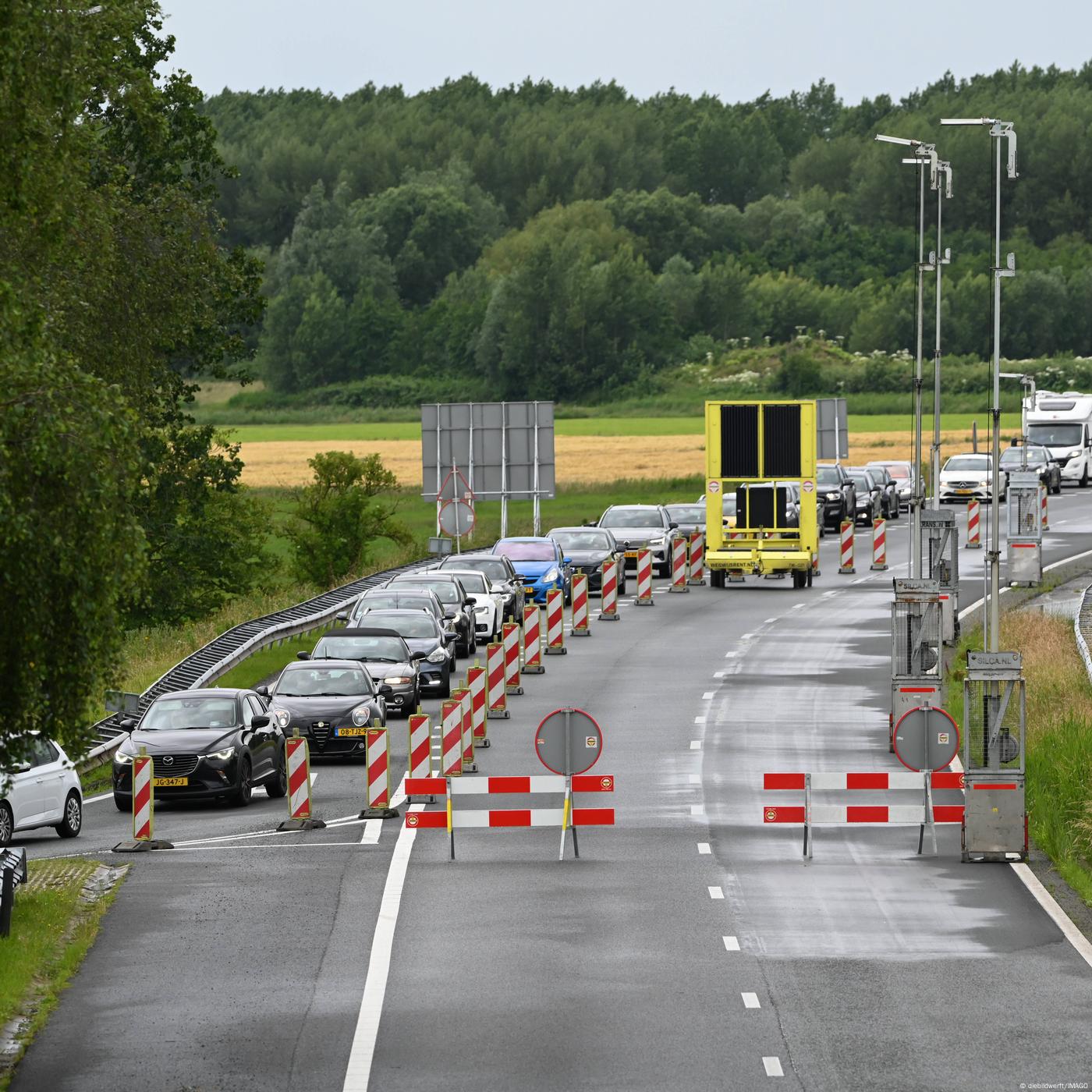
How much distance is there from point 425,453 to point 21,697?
45.1m

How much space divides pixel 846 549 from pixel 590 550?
28.6 feet

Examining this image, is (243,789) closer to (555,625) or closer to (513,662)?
(513,662)

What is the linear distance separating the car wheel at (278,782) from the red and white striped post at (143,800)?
463 centimetres

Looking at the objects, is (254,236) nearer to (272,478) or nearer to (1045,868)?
(272,478)

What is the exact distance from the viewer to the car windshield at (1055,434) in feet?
259

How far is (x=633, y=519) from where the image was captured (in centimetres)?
5666

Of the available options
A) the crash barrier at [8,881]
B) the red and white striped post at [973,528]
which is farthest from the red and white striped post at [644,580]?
the crash barrier at [8,881]

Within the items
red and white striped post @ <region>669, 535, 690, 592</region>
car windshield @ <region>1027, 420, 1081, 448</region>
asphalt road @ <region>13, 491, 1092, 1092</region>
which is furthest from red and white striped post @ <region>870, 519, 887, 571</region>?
asphalt road @ <region>13, 491, 1092, 1092</region>

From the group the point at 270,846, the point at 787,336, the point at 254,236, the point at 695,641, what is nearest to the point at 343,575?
the point at 695,641

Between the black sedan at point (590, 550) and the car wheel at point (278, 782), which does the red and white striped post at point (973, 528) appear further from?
the car wheel at point (278, 782)

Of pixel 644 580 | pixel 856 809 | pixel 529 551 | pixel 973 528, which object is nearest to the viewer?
pixel 856 809

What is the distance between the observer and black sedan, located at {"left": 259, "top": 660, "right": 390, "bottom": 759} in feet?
101

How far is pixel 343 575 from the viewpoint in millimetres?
60844

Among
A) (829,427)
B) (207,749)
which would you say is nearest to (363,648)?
(207,749)
